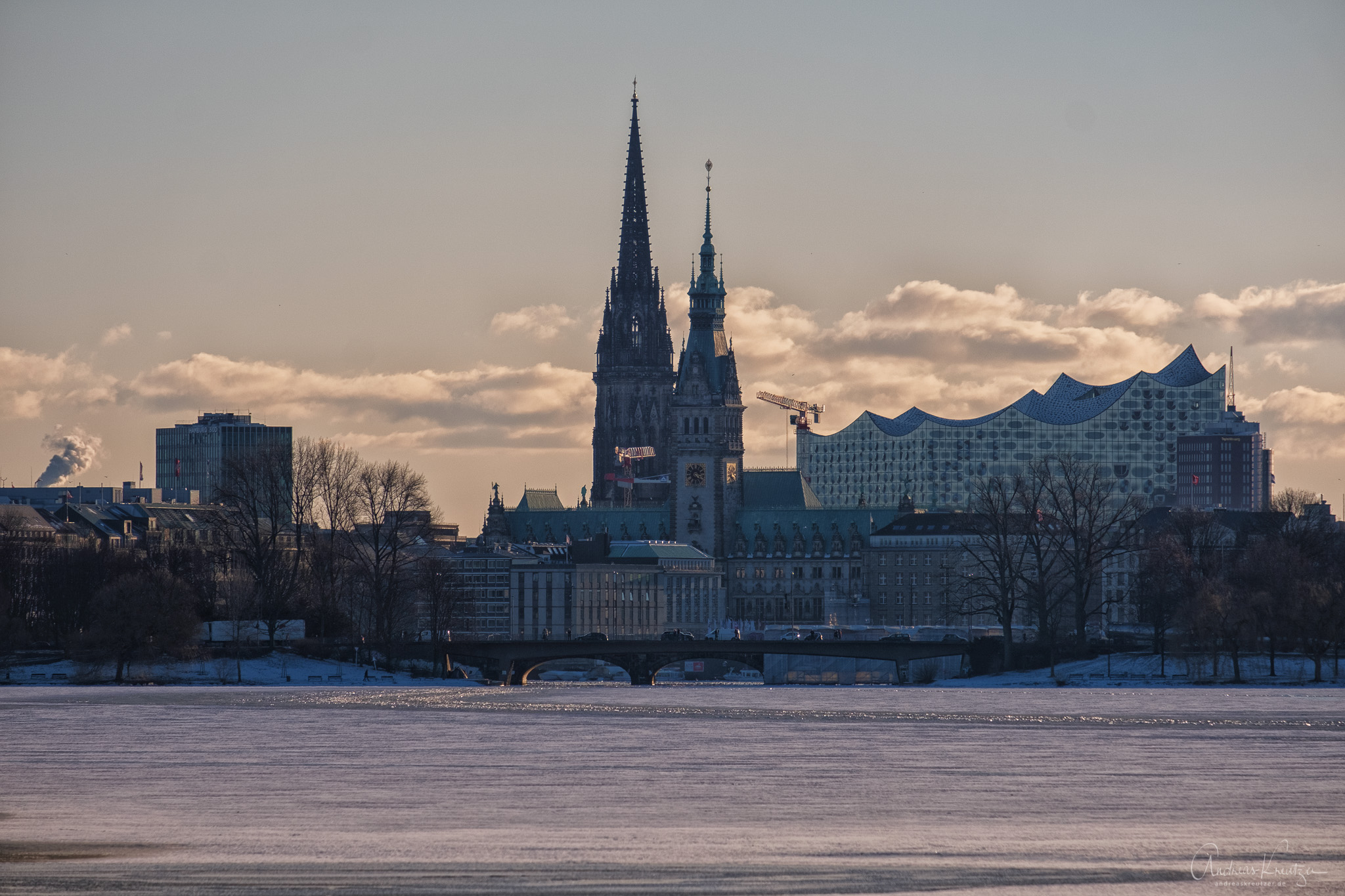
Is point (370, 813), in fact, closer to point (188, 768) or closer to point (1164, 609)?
point (188, 768)

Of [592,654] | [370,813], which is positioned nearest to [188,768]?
[370,813]

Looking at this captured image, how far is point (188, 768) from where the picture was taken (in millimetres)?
69875

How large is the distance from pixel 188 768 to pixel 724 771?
1559 centimetres

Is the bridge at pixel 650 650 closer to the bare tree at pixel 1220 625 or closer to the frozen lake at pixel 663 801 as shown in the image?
the bare tree at pixel 1220 625

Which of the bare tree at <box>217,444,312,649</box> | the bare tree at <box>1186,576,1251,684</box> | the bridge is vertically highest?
the bare tree at <box>217,444,312,649</box>

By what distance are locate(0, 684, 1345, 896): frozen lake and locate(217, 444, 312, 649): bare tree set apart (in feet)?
197

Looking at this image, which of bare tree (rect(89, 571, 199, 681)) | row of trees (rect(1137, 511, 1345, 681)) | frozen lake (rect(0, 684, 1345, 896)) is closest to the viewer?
frozen lake (rect(0, 684, 1345, 896))

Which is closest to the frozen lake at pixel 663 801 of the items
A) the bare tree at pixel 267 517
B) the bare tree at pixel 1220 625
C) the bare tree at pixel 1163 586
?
the bare tree at pixel 1220 625

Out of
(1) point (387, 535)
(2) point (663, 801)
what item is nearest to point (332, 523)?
(1) point (387, 535)

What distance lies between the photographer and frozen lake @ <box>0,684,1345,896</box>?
47.3 metres

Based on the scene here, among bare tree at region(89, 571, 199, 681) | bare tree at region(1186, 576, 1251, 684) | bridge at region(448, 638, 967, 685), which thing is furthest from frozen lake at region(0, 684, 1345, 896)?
bridge at region(448, 638, 967, 685)

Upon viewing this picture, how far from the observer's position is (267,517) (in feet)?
559

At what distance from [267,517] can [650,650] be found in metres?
29.0

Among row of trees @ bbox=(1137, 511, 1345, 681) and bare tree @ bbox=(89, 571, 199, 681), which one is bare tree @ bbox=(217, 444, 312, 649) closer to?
bare tree @ bbox=(89, 571, 199, 681)
